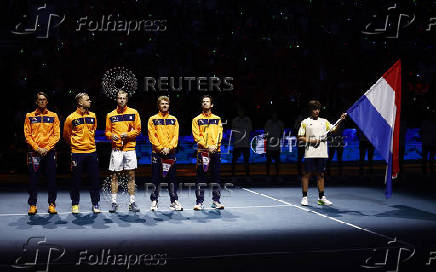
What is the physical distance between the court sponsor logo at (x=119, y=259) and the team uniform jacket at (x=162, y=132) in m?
3.21

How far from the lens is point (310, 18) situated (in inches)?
879

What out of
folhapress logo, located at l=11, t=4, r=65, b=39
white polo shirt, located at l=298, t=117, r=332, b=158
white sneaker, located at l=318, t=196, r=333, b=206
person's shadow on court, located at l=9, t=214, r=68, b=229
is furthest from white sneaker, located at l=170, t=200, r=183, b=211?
folhapress logo, located at l=11, t=4, r=65, b=39

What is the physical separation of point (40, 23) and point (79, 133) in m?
12.2

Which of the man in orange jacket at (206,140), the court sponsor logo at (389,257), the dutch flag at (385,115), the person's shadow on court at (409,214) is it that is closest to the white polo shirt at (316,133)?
the dutch flag at (385,115)

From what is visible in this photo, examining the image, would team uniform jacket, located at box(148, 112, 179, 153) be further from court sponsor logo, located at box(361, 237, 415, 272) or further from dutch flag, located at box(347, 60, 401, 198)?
court sponsor logo, located at box(361, 237, 415, 272)

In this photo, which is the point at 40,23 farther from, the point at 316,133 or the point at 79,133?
the point at 316,133

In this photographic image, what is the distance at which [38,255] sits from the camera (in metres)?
6.44

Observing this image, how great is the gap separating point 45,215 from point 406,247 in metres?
6.21

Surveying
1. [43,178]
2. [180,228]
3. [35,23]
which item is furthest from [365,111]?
[35,23]

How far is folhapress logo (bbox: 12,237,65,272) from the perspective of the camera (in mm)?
6016

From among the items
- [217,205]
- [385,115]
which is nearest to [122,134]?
[217,205]

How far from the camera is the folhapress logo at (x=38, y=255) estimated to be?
6016 mm

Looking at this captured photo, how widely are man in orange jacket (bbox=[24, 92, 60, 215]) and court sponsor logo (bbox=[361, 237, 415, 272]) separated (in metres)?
5.82

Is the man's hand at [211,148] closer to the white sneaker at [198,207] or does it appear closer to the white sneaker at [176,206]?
the white sneaker at [198,207]
